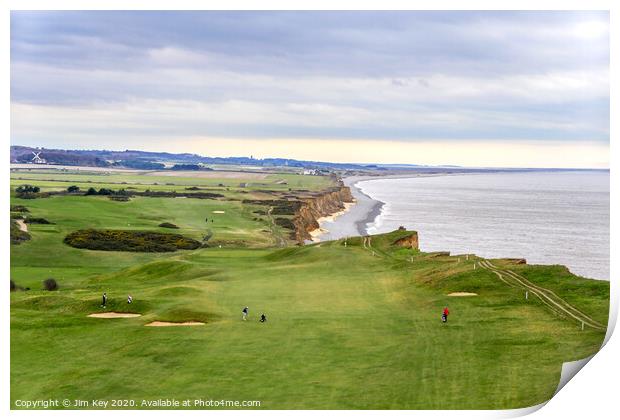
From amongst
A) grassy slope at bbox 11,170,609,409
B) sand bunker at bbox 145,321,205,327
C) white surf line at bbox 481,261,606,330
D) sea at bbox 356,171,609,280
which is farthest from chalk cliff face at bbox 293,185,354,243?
sand bunker at bbox 145,321,205,327

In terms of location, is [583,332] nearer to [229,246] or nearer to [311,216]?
[229,246]

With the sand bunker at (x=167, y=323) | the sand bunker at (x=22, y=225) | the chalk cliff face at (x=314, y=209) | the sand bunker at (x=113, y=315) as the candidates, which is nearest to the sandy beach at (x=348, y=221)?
the chalk cliff face at (x=314, y=209)

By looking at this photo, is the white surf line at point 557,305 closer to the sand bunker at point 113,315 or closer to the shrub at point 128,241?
the sand bunker at point 113,315

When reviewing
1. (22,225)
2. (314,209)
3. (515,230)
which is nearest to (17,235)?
(22,225)

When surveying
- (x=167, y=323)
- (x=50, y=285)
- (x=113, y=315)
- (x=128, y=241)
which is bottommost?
(x=50, y=285)

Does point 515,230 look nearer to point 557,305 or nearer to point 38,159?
point 38,159

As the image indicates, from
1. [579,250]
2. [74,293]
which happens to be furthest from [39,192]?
[579,250]

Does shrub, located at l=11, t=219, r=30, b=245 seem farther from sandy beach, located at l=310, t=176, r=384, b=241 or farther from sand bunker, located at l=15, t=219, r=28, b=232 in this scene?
sandy beach, located at l=310, t=176, r=384, b=241
